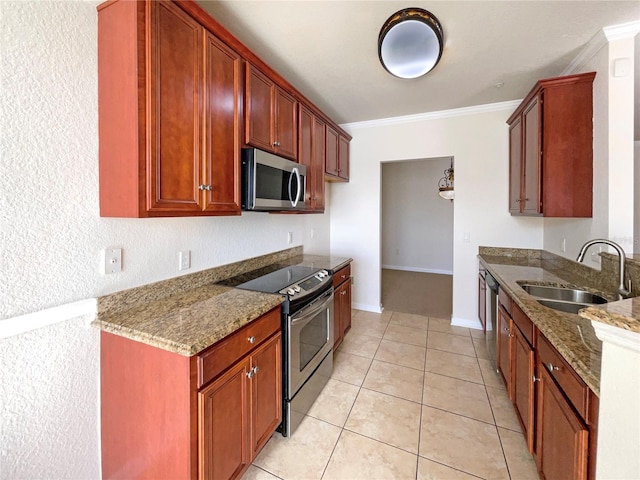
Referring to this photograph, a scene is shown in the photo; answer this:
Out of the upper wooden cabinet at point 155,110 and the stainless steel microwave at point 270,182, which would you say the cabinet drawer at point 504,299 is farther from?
the upper wooden cabinet at point 155,110

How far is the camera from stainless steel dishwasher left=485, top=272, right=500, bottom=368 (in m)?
2.22

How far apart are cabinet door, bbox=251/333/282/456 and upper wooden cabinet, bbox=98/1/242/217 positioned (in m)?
0.82

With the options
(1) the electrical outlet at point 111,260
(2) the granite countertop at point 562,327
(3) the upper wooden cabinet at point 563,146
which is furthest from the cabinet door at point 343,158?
(1) the electrical outlet at point 111,260

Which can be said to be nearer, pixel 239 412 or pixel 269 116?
pixel 239 412

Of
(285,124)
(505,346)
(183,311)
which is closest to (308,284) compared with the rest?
(183,311)

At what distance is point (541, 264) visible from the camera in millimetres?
2744

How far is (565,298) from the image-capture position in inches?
74.5

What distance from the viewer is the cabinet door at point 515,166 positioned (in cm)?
260

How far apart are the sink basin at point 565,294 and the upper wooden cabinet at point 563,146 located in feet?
1.87

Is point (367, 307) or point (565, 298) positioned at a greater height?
point (565, 298)

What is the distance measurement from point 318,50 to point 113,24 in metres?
1.29

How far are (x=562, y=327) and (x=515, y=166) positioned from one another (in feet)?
6.96

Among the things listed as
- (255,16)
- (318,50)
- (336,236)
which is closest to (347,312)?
(336,236)

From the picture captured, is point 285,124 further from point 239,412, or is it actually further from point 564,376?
point 564,376
